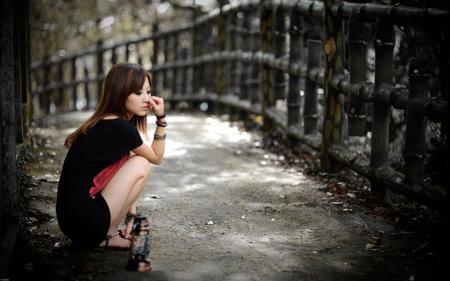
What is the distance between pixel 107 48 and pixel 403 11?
400 inches

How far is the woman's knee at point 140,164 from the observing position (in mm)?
3611

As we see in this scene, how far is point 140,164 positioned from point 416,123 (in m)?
1.61

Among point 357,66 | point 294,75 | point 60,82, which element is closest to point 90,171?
point 357,66

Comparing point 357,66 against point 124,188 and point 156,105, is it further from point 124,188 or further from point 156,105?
point 124,188

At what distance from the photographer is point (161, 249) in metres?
3.79

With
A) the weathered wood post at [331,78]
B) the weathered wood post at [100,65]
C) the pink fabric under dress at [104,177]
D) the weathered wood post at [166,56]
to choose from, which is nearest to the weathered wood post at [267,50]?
the weathered wood post at [331,78]

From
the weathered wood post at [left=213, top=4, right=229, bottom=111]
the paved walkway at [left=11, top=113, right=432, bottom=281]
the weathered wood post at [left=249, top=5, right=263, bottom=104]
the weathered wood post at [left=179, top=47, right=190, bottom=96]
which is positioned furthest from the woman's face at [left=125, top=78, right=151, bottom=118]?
the weathered wood post at [left=179, top=47, right=190, bottom=96]

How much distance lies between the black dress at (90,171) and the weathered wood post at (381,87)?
175 cm

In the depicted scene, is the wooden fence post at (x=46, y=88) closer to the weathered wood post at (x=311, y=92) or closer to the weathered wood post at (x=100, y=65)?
the weathered wood post at (x=100, y=65)

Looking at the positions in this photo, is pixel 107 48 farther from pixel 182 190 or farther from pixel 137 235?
pixel 137 235

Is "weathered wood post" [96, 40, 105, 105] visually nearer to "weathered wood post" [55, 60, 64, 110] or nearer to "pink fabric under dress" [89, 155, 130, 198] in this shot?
"weathered wood post" [55, 60, 64, 110]

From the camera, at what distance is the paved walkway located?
344cm

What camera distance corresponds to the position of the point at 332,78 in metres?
5.55

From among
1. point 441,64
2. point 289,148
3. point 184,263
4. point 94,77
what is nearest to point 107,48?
point 94,77
